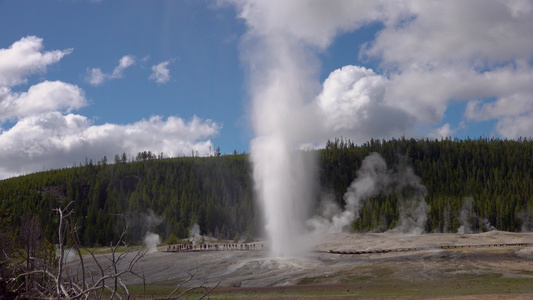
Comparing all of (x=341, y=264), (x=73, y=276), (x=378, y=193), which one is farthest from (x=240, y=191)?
(x=73, y=276)

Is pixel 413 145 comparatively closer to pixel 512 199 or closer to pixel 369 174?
pixel 369 174

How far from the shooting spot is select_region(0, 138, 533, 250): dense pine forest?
Result: 111 meters

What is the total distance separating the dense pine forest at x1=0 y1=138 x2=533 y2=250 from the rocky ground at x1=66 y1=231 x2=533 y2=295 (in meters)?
39.6

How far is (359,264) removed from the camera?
51.2 m

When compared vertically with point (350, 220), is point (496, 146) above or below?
above

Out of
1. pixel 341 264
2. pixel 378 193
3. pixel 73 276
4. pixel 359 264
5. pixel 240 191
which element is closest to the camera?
pixel 73 276

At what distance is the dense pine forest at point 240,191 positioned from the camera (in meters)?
111

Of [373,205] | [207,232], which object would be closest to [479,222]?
[373,205]

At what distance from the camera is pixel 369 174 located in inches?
6137

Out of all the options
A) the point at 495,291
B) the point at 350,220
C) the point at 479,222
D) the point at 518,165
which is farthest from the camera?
the point at 518,165

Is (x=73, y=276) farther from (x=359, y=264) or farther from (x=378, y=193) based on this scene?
(x=378, y=193)

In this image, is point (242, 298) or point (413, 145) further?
point (413, 145)

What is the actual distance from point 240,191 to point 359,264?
9438 centimetres

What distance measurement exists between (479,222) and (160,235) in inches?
2809
